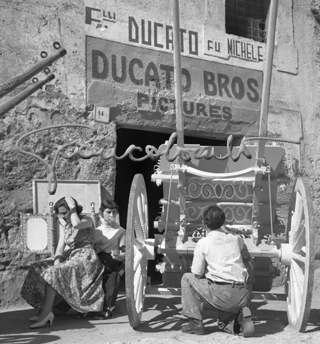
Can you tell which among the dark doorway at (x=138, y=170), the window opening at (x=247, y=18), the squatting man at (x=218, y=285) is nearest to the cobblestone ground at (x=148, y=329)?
the squatting man at (x=218, y=285)

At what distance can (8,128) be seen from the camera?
525cm

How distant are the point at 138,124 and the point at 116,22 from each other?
1.14 meters

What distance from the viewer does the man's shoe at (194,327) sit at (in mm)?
3643

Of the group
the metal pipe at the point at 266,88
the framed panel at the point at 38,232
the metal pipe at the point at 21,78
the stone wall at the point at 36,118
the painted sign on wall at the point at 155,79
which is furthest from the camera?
the painted sign on wall at the point at 155,79

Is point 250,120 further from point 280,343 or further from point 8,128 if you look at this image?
point 280,343

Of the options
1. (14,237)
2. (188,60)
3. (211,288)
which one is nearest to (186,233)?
(211,288)

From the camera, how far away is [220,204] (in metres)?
4.22

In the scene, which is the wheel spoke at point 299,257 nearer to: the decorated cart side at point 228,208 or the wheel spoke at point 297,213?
the decorated cart side at point 228,208

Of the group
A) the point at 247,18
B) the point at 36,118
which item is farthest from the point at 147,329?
the point at 247,18

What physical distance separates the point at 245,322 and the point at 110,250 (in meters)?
1.38

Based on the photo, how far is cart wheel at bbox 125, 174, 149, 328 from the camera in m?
A: 3.48

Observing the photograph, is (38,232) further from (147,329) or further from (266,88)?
(266,88)

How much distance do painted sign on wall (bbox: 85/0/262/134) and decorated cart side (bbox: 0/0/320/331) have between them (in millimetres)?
1766

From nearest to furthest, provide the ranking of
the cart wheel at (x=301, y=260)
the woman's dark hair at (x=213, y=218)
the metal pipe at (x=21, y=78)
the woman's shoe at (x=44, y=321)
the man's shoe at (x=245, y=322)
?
the cart wheel at (x=301, y=260)
the man's shoe at (x=245, y=322)
the metal pipe at (x=21, y=78)
the woman's dark hair at (x=213, y=218)
the woman's shoe at (x=44, y=321)
